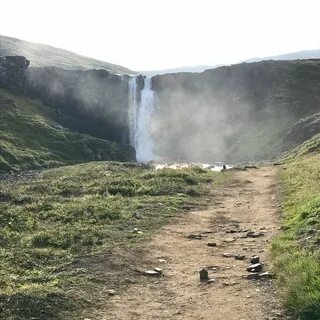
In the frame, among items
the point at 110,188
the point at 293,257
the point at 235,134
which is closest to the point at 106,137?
the point at 235,134

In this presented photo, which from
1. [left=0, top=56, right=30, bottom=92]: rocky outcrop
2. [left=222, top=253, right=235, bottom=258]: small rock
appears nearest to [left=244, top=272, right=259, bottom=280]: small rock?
[left=222, top=253, right=235, bottom=258]: small rock

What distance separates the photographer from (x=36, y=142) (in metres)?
94.0

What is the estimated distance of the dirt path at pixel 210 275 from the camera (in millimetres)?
13344

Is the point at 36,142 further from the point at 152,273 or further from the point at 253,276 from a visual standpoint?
the point at 253,276

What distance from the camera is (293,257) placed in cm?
1555

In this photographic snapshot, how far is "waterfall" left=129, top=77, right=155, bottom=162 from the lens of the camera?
11362cm

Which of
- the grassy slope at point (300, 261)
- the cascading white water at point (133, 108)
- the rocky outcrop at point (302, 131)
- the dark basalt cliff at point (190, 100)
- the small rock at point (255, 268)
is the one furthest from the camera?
the cascading white water at point (133, 108)

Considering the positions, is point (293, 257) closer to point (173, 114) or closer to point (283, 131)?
point (283, 131)

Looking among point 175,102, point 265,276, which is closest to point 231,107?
point 175,102

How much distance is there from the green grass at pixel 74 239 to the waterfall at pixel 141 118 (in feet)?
→ 238

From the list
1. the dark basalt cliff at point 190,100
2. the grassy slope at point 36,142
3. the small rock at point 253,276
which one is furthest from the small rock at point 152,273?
the dark basalt cliff at point 190,100

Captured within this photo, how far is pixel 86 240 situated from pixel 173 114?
10048 cm

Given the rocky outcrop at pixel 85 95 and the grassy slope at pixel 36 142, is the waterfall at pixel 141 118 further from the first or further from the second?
the grassy slope at pixel 36 142

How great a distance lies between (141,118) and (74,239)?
327ft
